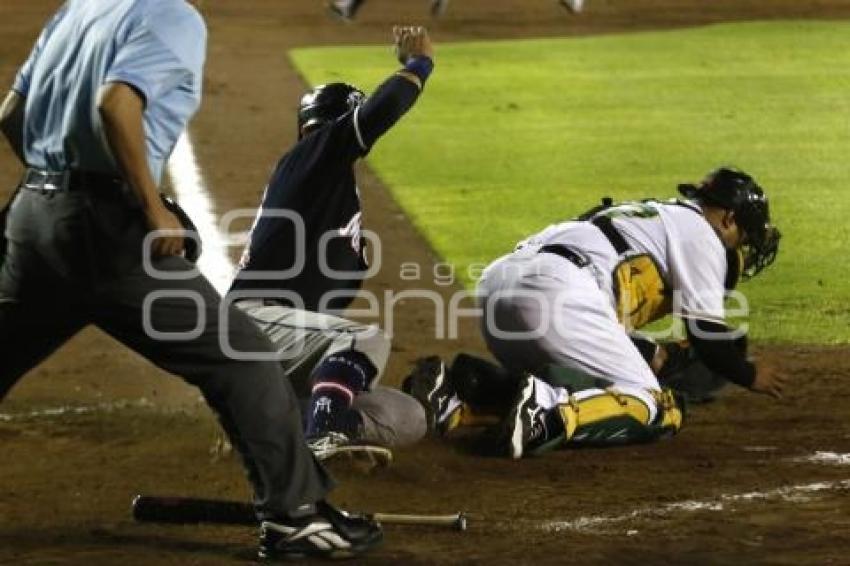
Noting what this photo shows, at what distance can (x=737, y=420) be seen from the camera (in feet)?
25.5

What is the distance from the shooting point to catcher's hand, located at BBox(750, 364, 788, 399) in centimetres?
740

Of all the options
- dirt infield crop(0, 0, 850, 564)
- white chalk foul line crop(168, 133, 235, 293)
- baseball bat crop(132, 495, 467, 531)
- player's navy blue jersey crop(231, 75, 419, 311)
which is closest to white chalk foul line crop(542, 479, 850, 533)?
dirt infield crop(0, 0, 850, 564)

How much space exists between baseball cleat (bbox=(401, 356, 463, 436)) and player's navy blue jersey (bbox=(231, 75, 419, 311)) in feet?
1.56

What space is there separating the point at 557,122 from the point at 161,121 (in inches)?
425

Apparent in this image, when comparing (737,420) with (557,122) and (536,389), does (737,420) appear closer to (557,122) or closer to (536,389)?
(536,389)

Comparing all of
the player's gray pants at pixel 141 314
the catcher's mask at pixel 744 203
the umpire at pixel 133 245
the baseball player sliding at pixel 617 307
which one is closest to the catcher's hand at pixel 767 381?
the baseball player sliding at pixel 617 307

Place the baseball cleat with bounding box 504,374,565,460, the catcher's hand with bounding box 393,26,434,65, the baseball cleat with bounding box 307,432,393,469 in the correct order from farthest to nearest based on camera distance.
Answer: the catcher's hand with bounding box 393,26,434,65 < the baseball cleat with bounding box 504,374,565,460 < the baseball cleat with bounding box 307,432,393,469

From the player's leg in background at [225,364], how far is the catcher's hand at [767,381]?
221 centimetres

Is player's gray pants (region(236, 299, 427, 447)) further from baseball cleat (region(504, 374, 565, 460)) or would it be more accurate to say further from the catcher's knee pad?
the catcher's knee pad

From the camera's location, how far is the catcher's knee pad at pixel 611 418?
721cm

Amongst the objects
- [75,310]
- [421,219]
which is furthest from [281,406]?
[421,219]

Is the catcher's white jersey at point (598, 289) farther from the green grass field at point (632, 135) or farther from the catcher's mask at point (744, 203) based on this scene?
the green grass field at point (632, 135)

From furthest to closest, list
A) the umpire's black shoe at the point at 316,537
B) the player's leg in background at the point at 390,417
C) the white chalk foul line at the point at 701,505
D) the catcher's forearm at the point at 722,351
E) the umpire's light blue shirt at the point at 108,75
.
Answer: the catcher's forearm at the point at 722,351 → the player's leg in background at the point at 390,417 → the white chalk foul line at the point at 701,505 → the umpire's black shoe at the point at 316,537 → the umpire's light blue shirt at the point at 108,75

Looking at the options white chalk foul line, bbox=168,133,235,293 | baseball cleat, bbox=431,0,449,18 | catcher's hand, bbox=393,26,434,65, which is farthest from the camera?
baseball cleat, bbox=431,0,449,18
